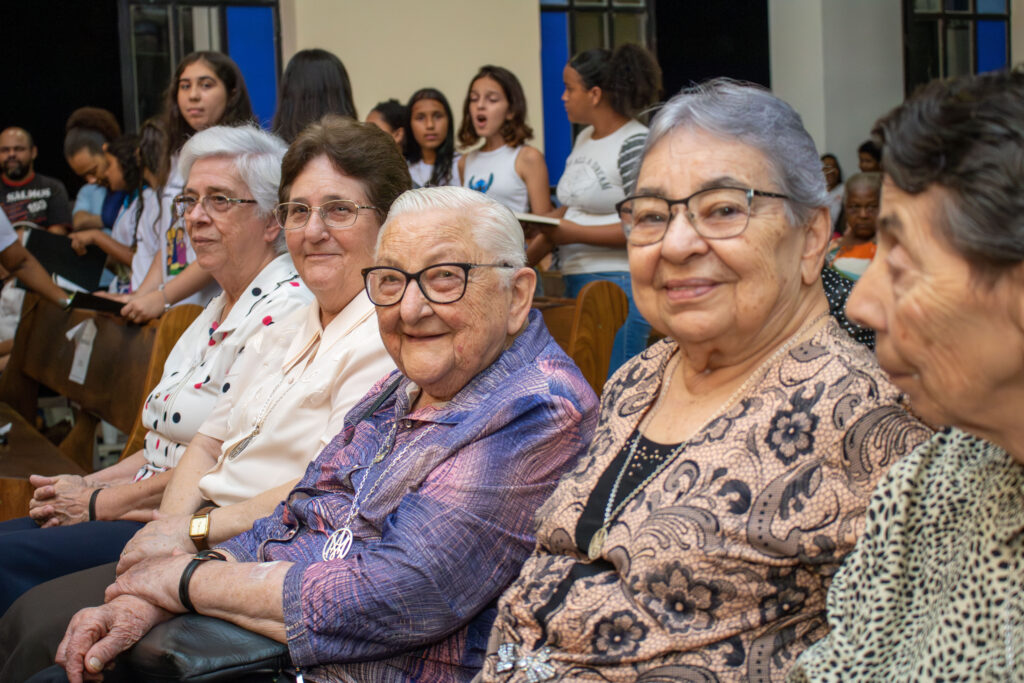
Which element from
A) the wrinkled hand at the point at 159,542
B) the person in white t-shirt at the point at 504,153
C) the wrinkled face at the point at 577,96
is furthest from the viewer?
the person in white t-shirt at the point at 504,153

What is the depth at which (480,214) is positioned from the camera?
2041mm

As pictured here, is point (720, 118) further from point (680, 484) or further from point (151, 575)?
point (151, 575)

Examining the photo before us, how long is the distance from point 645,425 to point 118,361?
2.73 meters

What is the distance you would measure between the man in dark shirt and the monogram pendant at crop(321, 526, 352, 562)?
238 inches

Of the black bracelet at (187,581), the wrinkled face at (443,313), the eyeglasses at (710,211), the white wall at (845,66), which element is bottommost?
the black bracelet at (187,581)

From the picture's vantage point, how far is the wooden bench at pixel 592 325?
10.3 feet

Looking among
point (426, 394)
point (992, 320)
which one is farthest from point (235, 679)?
point (992, 320)

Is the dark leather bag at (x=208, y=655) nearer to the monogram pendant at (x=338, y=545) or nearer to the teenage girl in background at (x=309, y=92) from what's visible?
the monogram pendant at (x=338, y=545)

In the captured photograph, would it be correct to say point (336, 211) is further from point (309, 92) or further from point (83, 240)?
point (83, 240)

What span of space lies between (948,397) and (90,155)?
6.84 metres

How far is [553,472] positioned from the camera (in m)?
1.88

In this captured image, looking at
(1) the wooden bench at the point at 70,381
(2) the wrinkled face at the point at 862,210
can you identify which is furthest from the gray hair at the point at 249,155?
(2) the wrinkled face at the point at 862,210

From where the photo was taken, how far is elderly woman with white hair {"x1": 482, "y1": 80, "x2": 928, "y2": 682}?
1.42 meters

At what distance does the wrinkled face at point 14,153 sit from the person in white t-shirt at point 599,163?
15.6 feet
